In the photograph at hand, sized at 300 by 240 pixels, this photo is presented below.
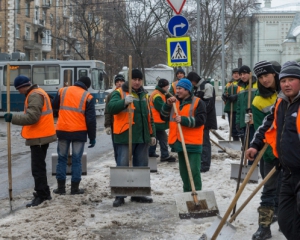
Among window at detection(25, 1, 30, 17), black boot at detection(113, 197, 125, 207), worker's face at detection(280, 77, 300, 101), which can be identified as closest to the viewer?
worker's face at detection(280, 77, 300, 101)

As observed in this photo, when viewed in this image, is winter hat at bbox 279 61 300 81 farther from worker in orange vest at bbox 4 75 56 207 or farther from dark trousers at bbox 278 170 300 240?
worker in orange vest at bbox 4 75 56 207

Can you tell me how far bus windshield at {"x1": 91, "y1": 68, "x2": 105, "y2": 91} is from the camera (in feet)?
95.8

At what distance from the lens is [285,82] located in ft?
14.6

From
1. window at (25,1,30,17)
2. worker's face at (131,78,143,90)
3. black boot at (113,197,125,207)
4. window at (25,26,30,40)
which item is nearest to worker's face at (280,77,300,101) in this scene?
worker's face at (131,78,143,90)

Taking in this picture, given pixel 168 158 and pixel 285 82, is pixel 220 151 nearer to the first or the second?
pixel 168 158

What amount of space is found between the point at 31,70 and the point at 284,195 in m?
26.4

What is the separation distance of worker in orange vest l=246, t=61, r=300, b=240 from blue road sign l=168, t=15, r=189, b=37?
21.6 feet

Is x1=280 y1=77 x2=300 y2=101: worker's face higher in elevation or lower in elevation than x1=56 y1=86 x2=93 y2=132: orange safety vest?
higher

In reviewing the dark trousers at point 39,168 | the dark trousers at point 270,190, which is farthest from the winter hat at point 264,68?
the dark trousers at point 39,168

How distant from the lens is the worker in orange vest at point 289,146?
423 cm

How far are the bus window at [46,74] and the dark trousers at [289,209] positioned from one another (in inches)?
1022

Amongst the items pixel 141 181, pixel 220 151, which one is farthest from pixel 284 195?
pixel 220 151

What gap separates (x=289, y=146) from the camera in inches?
167

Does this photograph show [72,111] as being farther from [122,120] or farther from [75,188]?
[75,188]
